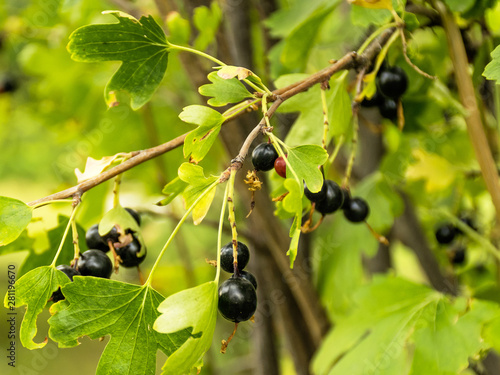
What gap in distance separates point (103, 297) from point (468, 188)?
0.91 metres

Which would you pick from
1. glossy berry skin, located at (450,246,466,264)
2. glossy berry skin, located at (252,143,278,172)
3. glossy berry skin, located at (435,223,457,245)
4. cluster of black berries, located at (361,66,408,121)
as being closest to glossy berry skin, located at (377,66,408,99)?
cluster of black berries, located at (361,66,408,121)

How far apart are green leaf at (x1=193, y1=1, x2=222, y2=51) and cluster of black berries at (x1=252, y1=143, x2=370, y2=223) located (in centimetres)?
40

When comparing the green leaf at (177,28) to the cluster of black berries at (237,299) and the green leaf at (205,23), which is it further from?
the cluster of black berries at (237,299)

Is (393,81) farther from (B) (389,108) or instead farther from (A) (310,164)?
(A) (310,164)

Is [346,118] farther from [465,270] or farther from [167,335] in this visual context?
[465,270]

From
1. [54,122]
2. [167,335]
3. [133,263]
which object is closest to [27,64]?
[54,122]

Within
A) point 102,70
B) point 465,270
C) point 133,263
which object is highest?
point 133,263

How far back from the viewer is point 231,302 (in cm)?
49

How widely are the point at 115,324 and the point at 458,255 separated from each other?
86 centimetres

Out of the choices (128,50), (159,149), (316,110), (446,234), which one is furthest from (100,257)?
(446,234)

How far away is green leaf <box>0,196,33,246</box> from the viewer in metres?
0.53

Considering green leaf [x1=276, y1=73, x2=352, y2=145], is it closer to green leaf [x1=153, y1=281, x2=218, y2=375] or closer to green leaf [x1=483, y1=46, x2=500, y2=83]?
green leaf [x1=483, y1=46, x2=500, y2=83]

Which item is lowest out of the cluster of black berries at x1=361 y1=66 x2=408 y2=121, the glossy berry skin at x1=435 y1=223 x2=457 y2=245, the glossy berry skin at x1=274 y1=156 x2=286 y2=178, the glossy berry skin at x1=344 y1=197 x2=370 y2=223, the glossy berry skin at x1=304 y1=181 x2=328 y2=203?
the glossy berry skin at x1=435 y1=223 x2=457 y2=245

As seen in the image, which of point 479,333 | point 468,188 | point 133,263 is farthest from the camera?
point 468,188
